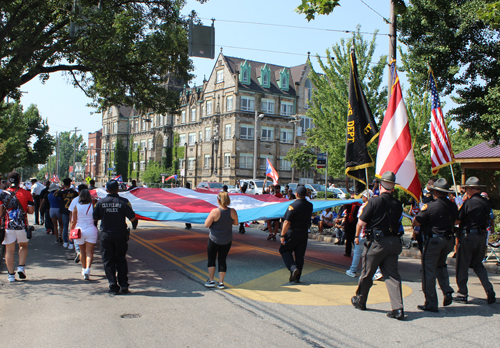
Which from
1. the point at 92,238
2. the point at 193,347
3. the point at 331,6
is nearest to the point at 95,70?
the point at 92,238

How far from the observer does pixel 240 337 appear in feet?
A: 17.7

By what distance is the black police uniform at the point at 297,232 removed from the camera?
8.64 meters

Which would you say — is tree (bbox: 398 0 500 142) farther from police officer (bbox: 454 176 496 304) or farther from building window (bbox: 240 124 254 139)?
building window (bbox: 240 124 254 139)

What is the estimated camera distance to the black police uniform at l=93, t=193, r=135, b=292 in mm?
7582

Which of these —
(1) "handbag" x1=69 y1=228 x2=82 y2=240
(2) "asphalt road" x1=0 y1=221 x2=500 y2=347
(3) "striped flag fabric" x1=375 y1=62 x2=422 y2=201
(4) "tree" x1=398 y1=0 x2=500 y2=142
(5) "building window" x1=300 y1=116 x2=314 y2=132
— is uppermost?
(5) "building window" x1=300 y1=116 x2=314 y2=132

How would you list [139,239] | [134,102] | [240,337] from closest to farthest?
1. [240,337]
2. [139,239]
3. [134,102]

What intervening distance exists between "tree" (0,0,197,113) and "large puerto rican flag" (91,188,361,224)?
17.1ft

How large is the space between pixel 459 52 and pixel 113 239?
10.7 meters

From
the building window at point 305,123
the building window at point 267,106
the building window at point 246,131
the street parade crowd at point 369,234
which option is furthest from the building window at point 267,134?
the street parade crowd at point 369,234

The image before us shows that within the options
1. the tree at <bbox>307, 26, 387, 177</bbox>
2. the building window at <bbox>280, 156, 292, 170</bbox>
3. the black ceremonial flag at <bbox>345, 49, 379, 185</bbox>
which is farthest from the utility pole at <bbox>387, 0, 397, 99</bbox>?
the building window at <bbox>280, 156, 292, 170</bbox>

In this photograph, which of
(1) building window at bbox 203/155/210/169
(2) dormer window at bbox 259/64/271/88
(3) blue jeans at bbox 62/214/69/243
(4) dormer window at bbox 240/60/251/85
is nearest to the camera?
(3) blue jeans at bbox 62/214/69/243

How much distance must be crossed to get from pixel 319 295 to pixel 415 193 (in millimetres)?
2907

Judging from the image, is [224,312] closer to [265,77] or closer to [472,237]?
[472,237]

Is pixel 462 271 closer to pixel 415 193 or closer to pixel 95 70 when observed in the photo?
pixel 415 193
